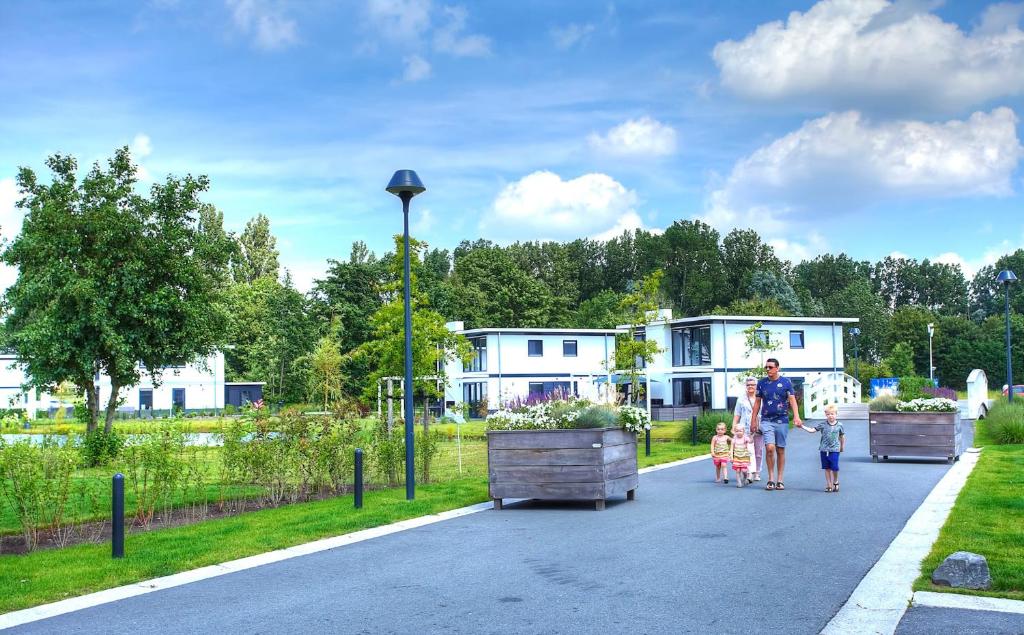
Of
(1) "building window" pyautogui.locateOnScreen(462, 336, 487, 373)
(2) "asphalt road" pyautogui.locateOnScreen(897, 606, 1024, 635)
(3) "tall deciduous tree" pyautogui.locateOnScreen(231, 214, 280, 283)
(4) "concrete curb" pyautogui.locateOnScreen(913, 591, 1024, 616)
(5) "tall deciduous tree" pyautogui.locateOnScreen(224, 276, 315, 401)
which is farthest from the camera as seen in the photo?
(3) "tall deciduous tree" pyautogui.locateOnScreen(231, 214, 280, 283)

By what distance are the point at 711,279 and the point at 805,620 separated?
8052 cm

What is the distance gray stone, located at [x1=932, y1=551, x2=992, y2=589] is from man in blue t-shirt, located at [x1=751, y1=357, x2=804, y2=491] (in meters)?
6.55

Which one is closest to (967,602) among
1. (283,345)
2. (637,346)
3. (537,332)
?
(637,346)

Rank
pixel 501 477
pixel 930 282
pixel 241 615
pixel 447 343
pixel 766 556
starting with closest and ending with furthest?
pixel 241 615 → pixel 766 556 → pixel 501 477 → pixel 447 343 → pixel 930 282

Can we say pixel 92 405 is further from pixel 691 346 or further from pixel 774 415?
pixel 691 346

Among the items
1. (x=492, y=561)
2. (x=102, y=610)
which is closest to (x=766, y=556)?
(x=492, y=561)

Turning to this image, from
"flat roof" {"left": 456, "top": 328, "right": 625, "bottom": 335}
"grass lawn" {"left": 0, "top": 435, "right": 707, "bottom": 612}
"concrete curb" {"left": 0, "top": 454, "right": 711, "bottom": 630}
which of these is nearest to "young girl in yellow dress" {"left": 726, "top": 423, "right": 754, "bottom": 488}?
"grass lawn" {"left": 0, "top": 435, "right": 707, "bottom": 612}

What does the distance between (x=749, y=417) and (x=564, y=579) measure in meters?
7.93

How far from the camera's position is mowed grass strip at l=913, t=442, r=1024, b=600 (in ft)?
22.9

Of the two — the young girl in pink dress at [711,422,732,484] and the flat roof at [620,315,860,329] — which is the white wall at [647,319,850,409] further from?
the young girl in pink dress at [711,422,732,484]

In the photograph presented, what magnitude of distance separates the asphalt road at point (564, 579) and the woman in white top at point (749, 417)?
2487mm

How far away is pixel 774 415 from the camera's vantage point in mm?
13789

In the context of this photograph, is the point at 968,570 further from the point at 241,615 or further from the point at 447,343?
the point at 447,343

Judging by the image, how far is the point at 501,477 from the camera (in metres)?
12.3
